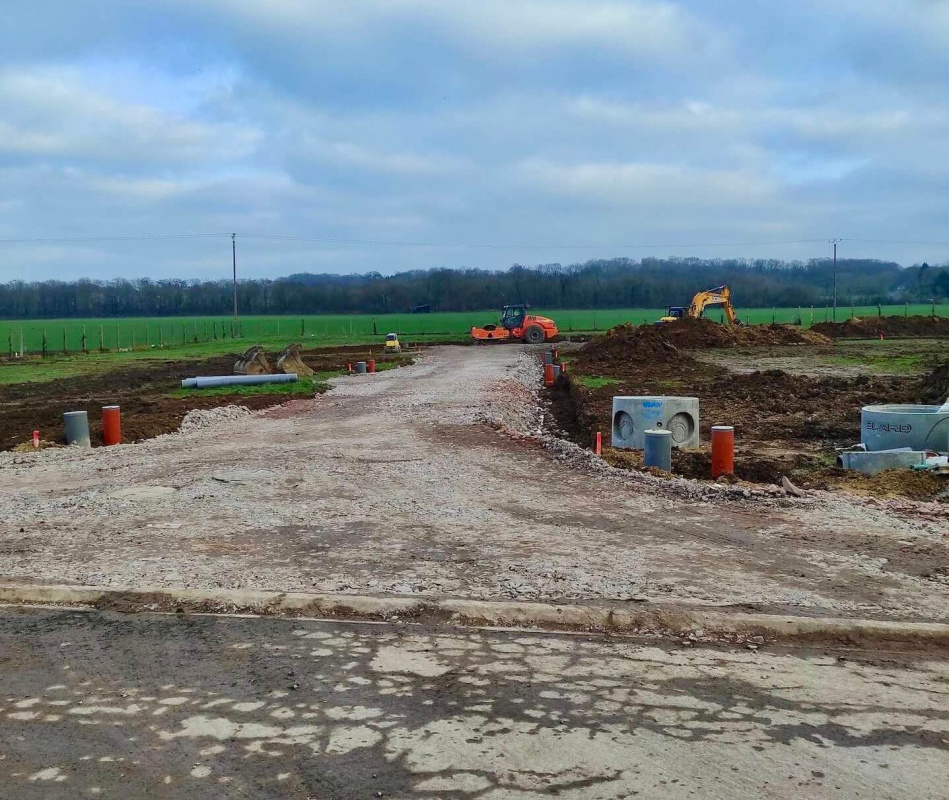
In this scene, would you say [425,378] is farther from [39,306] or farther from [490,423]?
[39,306]

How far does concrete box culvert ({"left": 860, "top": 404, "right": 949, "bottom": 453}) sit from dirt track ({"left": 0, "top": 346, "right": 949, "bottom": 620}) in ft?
11.5

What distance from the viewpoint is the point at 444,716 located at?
4.34 meters

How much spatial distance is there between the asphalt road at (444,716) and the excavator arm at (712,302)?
149ft

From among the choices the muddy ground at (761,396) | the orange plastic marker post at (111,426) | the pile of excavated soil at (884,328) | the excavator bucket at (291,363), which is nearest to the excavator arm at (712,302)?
the muddy ground at (761,396)

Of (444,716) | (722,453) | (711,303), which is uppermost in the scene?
(711,303)

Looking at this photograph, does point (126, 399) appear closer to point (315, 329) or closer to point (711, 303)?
point (711, 303)

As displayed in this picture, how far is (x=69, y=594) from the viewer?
248 inches

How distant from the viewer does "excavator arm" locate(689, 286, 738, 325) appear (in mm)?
49219

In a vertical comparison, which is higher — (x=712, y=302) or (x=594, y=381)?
(x=712, y=302)

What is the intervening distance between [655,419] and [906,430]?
3373 millimetres

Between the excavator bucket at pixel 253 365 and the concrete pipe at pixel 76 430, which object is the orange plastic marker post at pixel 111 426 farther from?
the excavator bucket at pixel 253 365

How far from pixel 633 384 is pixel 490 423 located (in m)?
9.58

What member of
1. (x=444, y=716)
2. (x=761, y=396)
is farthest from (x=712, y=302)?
(x=444, y=716)

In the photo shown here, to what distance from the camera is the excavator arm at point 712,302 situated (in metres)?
49.2
